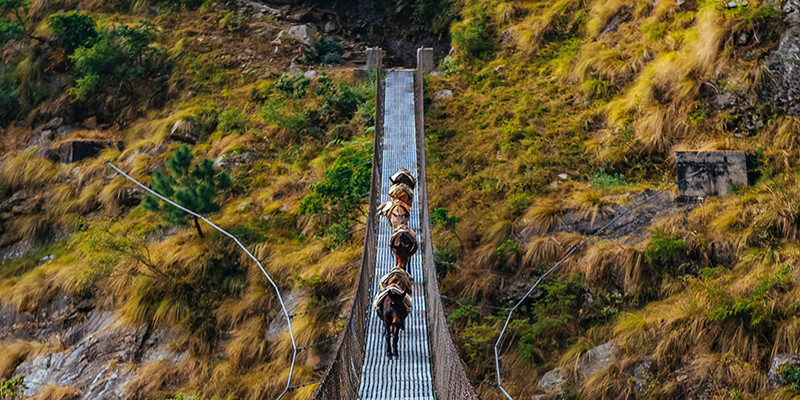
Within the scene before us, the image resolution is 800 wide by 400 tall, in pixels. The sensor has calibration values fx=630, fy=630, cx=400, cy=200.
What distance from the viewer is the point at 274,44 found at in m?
21.2

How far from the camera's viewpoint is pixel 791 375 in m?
7.20

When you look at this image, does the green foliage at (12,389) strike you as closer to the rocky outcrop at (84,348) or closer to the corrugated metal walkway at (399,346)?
the rocky outcrop at (84,348)

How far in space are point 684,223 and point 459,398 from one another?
18.2ft

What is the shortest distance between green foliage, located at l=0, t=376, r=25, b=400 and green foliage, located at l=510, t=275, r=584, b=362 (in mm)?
8926

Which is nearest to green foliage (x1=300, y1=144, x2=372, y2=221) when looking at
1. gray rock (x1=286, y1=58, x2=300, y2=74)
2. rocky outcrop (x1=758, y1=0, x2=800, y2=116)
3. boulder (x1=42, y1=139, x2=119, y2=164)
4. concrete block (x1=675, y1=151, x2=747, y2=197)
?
concrete block (x1=675, y1=151, x2=747, y2=197)

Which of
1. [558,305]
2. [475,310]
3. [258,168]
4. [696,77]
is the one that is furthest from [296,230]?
[696,77]

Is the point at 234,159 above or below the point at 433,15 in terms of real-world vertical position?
below

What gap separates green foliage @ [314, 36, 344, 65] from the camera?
67.5 ft

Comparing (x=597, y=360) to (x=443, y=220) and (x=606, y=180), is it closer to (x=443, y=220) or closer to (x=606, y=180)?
(x=443, y=220)

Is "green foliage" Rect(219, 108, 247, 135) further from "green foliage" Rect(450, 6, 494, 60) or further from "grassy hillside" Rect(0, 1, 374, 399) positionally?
"green foliage" Rect(450, 6, 494, 60)

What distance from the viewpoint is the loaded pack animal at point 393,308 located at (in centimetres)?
830

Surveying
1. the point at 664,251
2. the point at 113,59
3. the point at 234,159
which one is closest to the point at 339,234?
the point at 234,159

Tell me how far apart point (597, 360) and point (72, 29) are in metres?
18.7

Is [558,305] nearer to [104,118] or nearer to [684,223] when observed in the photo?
[684,223]
